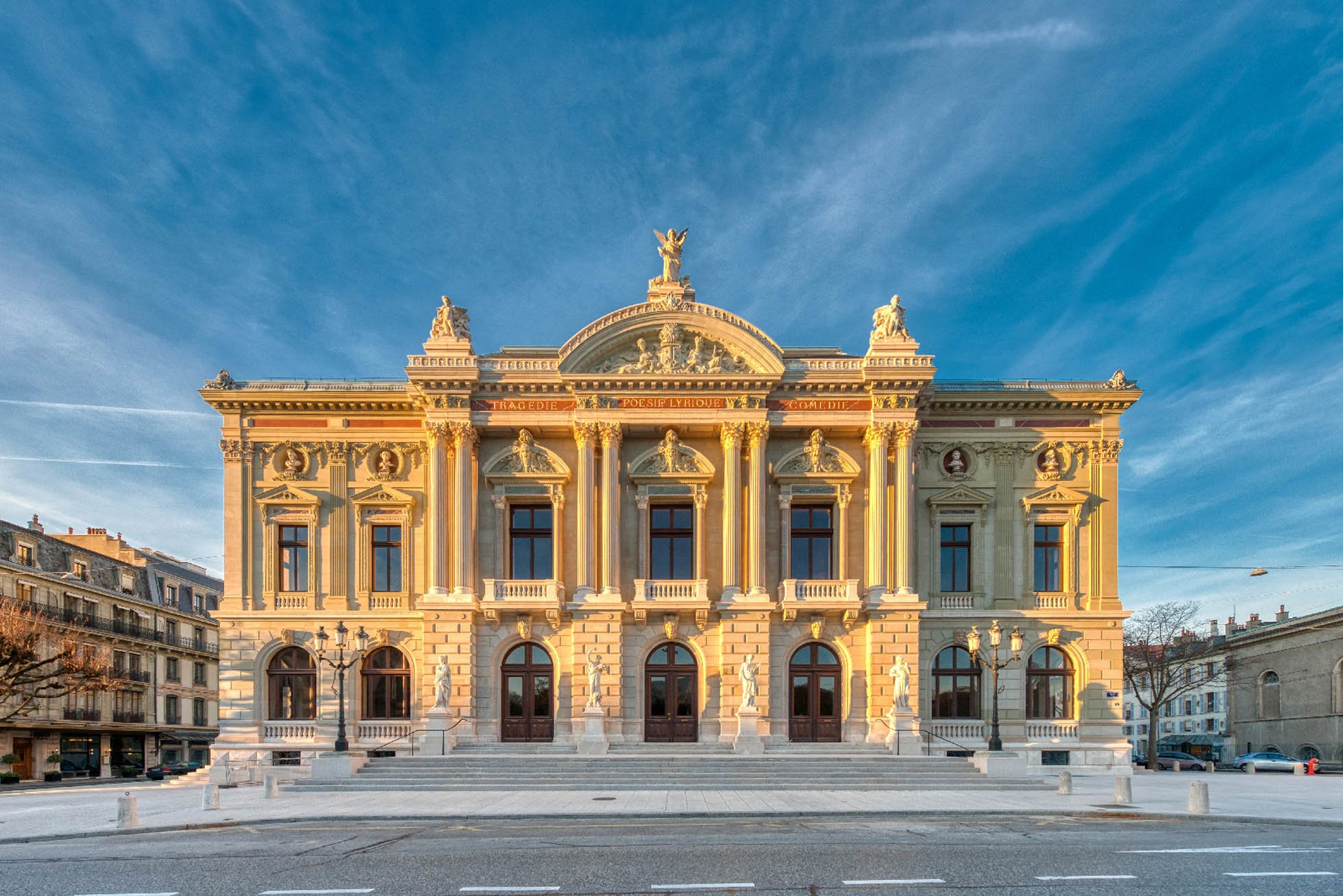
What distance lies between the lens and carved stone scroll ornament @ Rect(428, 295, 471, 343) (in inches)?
1302

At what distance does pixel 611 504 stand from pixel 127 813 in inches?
685

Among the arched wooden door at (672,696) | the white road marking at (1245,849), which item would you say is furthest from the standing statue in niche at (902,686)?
the white road marking at (1245,849)

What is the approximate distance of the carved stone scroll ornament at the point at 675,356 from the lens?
32719 mm

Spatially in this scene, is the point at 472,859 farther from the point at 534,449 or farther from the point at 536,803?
the point at 534,449

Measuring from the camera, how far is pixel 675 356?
3284 centimetres

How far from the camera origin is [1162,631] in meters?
58.6

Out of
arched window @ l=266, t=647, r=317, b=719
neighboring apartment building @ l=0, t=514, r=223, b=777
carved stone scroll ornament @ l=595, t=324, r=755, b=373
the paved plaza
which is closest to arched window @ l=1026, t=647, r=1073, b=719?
the paved plaza

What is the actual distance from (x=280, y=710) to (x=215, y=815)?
45.3 ft

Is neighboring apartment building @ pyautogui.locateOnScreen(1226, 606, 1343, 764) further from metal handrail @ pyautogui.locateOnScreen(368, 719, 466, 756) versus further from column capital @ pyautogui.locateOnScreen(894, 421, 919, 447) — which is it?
metal handrail @ pyautogui.locateOnScreen(368, 719, 466, 756)

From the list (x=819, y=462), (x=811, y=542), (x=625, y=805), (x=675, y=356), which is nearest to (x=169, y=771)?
(x=675, y=356)

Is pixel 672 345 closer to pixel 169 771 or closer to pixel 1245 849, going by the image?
pixel 1245 849

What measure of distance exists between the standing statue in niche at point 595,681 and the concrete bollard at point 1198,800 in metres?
17.6

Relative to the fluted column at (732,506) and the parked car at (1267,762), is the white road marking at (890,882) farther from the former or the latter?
the parked car at (1267,762)

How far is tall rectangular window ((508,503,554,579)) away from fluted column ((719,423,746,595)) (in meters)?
6.28
